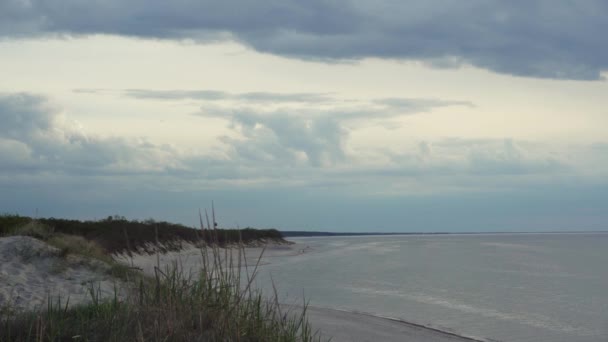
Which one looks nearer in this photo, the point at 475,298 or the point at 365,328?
the point at 365,328

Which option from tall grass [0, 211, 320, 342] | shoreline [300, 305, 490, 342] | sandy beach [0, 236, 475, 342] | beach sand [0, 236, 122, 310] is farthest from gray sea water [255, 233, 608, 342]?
beach sand [0, 236, 122, 310]

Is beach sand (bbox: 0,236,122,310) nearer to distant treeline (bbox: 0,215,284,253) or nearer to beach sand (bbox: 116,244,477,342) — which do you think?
beach sand (bbox: 116,244,477,342)

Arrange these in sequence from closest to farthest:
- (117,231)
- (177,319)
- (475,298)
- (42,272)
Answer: (177,319)
(42,272)
(475,298)
(117,231)

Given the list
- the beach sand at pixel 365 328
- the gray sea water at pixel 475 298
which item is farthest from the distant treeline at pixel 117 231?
the beach sand at pixel 365 328

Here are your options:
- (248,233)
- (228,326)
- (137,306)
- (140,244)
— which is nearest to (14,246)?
(137,306)

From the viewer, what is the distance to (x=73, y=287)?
53.5ft

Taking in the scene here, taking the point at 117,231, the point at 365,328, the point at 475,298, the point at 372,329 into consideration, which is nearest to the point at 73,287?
the point at 365,328

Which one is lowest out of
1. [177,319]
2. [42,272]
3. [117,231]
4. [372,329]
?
[372,329]

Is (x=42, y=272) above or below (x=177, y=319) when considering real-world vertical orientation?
above

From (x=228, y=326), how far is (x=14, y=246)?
1152 cm

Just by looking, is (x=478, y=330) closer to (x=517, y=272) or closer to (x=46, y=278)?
(x=46, y=278)

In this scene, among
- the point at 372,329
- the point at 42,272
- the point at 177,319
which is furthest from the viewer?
the point at 42,272

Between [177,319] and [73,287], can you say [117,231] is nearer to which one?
[73,287]

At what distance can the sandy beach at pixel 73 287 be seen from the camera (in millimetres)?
15109
